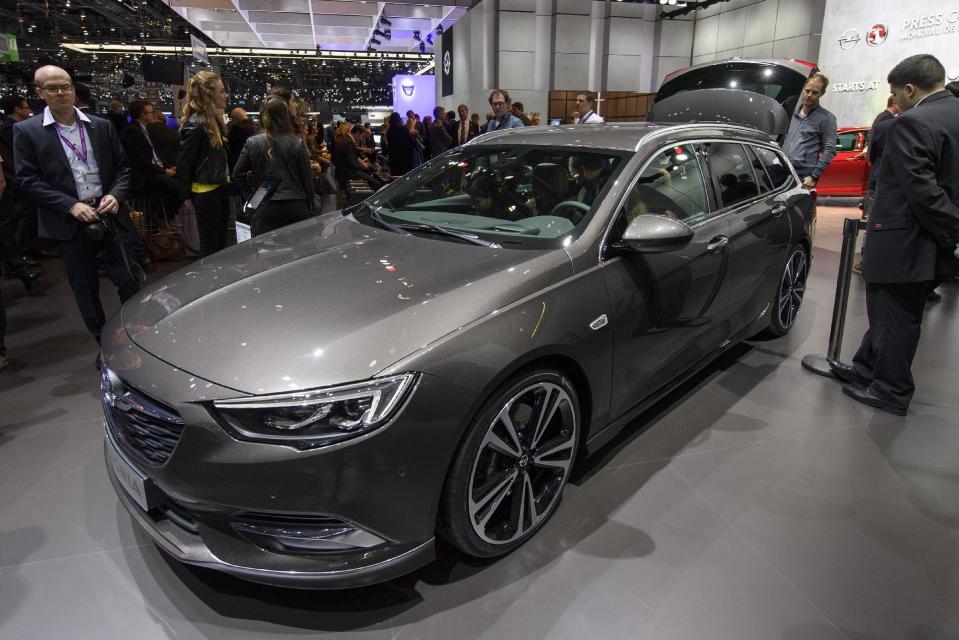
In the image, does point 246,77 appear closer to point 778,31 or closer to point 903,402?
point 778,31

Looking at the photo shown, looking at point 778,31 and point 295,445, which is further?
point 778,31

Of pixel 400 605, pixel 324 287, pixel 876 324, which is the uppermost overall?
pixel 324 287

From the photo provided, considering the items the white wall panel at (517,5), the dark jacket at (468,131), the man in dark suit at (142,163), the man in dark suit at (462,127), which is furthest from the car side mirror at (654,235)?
the white wall panel at (517,5)

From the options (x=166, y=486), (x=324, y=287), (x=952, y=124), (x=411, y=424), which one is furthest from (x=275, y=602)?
(x=952, y=124)

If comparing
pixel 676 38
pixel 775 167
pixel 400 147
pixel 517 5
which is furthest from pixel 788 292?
pixel 676 38

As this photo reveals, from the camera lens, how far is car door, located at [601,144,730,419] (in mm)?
2250

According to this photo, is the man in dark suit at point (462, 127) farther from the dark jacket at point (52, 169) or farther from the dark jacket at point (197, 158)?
the dark jacket at point (52, 169)

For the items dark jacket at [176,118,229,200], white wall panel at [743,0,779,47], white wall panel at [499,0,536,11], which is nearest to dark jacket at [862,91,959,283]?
dark jacket at [176,118,229,200]

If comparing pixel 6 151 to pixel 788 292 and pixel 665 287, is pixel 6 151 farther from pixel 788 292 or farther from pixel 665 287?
pixel 788 292

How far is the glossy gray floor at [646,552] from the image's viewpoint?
1793 mm

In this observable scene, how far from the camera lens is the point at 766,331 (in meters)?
4.01

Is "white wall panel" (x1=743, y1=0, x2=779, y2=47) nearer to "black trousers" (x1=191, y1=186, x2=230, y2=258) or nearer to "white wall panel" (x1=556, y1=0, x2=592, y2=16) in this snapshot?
"white wall panel" (x1=556, y1=0, x2=592, y2=16)

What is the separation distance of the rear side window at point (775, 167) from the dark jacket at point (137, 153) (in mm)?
5640

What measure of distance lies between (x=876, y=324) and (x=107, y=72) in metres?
34.4
